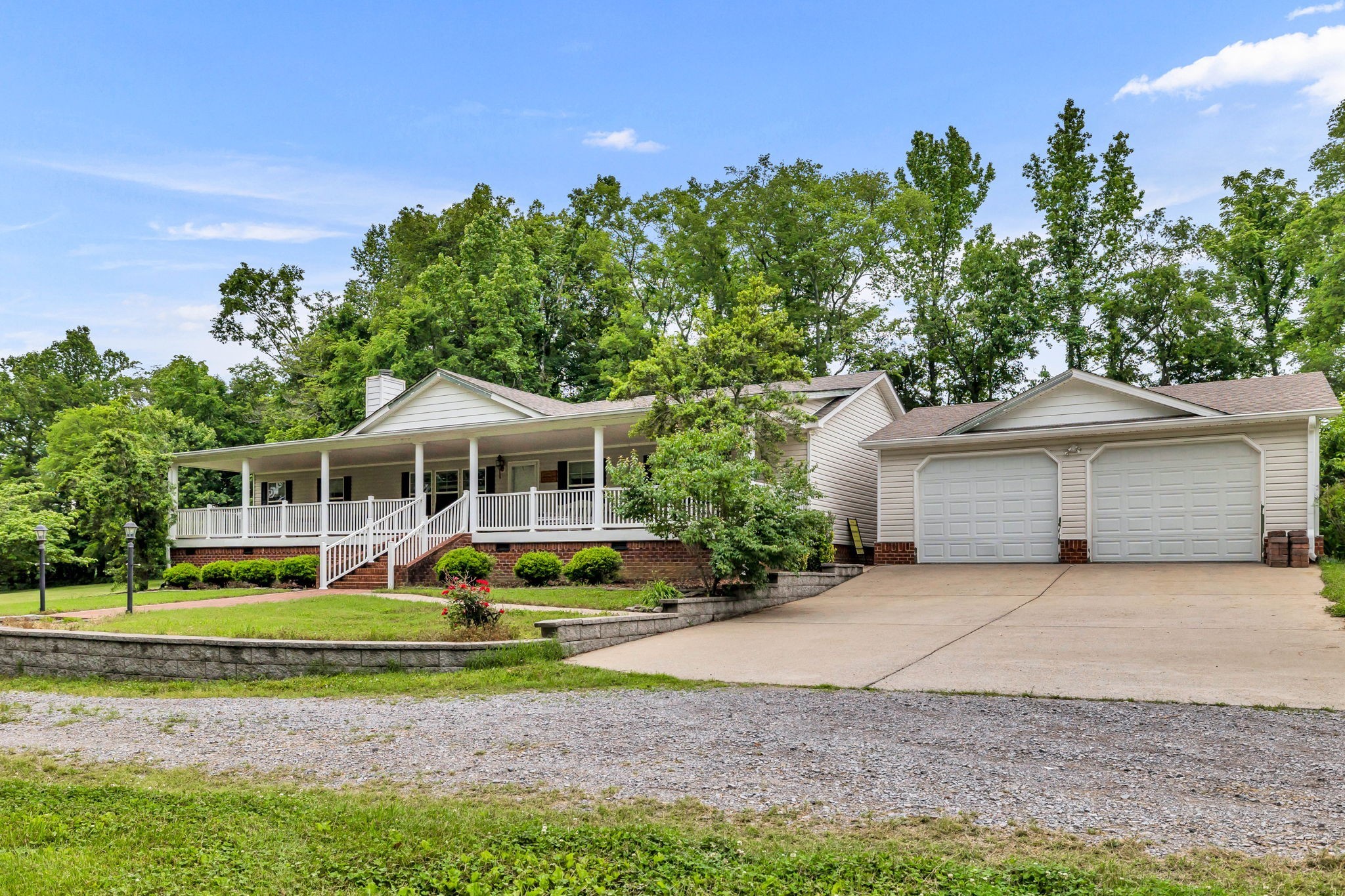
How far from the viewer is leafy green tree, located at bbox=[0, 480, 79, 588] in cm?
2412

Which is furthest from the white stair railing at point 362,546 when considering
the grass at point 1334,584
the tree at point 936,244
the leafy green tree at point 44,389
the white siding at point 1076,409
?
the leafy green tree at point 44,389

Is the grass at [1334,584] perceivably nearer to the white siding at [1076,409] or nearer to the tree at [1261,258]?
the white siding at [1076,409]

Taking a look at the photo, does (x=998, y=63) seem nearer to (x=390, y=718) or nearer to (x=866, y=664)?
(x=866, y=664)

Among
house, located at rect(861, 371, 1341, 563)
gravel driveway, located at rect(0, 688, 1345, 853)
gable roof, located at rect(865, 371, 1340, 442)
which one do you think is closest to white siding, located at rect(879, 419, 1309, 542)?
house, located at rect(861, 371, 1341, 563)

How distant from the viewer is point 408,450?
24.3 metres

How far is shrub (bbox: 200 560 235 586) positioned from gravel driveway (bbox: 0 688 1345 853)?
12.3 meters

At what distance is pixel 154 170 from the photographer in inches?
785

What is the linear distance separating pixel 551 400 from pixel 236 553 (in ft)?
27.1

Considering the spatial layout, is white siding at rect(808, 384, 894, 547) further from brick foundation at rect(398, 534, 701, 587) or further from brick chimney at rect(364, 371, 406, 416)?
brick chimney at rect(364, 371, 406, 416)

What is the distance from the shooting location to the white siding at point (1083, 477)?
1650cm

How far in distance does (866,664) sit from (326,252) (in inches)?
1581

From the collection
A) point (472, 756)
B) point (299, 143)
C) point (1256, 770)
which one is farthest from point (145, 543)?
point (1256, 770)

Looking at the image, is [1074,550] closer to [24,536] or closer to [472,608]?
[472,608]

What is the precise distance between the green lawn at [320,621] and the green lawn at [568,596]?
3.22 feet
